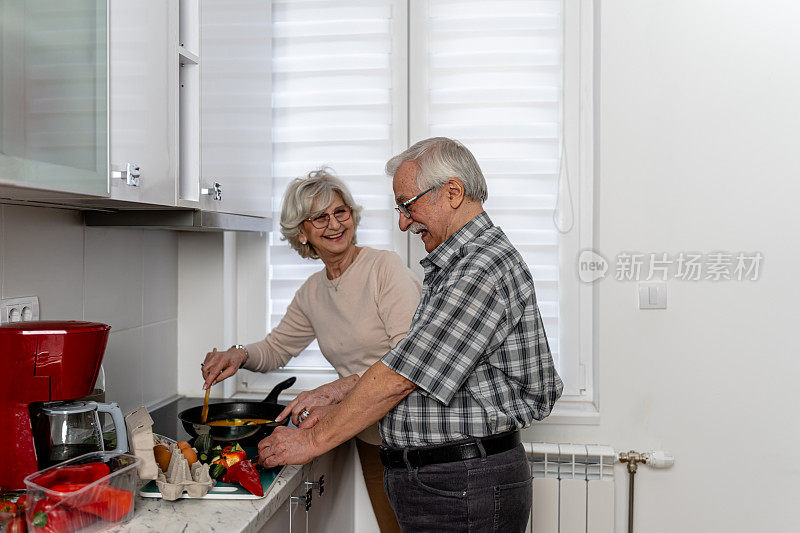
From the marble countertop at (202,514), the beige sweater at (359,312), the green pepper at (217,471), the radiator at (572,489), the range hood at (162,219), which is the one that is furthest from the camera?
the radiator at (572,489)

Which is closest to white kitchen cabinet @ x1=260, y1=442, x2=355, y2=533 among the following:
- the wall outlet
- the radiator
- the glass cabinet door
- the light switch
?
the radiator

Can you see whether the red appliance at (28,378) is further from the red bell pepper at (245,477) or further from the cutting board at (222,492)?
the red bell pepper at (245,477)

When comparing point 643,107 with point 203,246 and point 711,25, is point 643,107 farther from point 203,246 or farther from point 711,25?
point 203,246

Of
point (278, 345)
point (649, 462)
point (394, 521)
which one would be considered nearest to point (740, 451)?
point (649, 462)

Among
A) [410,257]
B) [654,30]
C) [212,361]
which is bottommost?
[212,361]

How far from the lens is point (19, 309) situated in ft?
5.10

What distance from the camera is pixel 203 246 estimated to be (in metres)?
2.46

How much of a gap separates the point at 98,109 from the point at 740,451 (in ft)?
7.00

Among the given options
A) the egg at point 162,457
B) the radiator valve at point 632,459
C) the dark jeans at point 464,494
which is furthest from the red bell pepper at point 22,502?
the radiator valve at point 632,459

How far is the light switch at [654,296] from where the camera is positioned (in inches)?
91.1

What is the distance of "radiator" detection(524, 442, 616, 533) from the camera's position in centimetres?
227

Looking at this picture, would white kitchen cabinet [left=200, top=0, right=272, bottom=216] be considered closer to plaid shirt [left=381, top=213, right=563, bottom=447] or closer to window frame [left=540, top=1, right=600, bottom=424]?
plaid shirt [left=381, top=213, right=563, bottom=447]

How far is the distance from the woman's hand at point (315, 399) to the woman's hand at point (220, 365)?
0.29 meters

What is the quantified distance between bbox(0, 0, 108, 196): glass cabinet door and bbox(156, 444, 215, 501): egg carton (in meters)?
0.57
